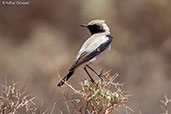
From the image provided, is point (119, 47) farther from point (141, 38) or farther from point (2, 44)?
point (2, 44)

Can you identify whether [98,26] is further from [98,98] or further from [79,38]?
[79,38]

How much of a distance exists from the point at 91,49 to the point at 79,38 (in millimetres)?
6574

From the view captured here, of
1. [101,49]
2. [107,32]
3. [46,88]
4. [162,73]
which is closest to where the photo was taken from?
[101,49]

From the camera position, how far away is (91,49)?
6.11 m

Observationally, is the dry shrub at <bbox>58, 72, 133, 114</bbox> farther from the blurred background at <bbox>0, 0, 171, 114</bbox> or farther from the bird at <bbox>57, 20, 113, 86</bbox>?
the blurred background at <bbox>0, 0, 171, 114</bbox>

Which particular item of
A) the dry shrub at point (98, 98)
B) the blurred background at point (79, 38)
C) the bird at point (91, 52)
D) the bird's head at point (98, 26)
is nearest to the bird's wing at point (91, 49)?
the bird at point (91, 52)

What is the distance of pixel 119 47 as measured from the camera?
12.6 m

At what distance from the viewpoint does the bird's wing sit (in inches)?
237

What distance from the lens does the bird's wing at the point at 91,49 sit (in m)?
6.02

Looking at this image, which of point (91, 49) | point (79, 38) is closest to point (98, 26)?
point (91, 49)

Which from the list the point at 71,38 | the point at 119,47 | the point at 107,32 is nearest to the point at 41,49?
the point at 71,38

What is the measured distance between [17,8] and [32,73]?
1.87 metres

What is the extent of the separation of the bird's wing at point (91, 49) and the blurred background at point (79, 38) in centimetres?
573

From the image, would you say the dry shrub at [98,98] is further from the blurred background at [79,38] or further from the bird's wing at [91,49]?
the blurred background at [79,38]
